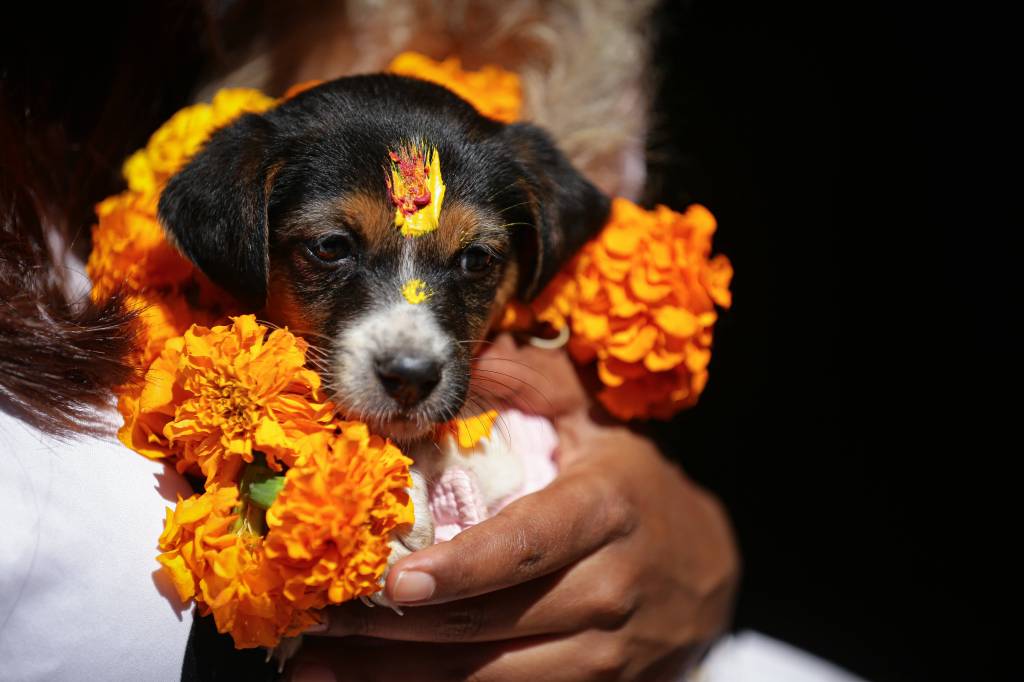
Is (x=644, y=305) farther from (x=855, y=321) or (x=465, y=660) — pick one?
(x=855, y=321)

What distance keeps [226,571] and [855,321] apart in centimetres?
392

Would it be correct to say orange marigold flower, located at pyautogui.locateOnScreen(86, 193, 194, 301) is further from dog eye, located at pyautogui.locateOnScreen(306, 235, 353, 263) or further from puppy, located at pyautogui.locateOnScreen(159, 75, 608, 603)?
dog eye, located at pyautogui.locateOnScreen(306, 235, 353, 263)

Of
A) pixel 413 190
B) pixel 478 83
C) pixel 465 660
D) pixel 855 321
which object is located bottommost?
pixel 465 660

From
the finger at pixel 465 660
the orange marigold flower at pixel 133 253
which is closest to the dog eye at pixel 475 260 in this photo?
the orange marigold flower at pixel 133 253

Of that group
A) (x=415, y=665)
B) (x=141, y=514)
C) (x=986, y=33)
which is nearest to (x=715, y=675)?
(x=415, y=665)

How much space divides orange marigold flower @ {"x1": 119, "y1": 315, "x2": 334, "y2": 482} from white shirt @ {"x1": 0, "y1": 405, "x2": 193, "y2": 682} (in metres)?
0.14

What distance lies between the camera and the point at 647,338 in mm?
2344

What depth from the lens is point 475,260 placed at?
2.28 metres

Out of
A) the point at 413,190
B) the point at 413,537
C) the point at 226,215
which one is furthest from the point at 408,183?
the point at 413,537

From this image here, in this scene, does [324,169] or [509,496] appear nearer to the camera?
[324,169]

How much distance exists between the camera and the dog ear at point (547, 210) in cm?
245

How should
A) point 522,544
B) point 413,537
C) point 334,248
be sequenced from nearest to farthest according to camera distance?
point 413,537, point 522,544, point 334,248

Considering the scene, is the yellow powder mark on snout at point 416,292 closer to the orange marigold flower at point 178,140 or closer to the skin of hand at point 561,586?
the skin of hand at point 561,586

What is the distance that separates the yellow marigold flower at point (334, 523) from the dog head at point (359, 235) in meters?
0.29
